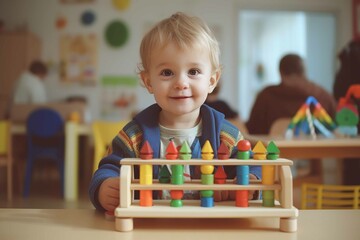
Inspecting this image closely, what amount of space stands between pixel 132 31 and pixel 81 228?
17.8ft

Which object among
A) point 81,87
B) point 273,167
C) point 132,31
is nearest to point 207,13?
point 132,31

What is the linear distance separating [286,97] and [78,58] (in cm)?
357

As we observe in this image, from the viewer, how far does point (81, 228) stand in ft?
2.10

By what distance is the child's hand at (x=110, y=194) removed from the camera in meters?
0.74

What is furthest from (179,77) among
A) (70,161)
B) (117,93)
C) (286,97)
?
(117,93)

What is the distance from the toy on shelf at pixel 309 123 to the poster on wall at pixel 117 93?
3.60 m

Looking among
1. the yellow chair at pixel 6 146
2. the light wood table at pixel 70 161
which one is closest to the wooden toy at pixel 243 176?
the light wood table at pixel 70 161

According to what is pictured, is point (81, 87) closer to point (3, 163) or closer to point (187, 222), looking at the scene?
point (3, 163)

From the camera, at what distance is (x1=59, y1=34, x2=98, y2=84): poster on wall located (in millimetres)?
5828

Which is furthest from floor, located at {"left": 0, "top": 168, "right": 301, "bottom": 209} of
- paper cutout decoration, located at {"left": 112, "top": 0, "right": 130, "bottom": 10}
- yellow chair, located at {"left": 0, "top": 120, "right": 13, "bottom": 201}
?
paper cutout decoration, located at {"left": 112, "top": 0, "right": 130, "bottom": 10}

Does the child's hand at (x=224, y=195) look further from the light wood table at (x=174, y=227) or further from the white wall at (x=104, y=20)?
the white wall at (x=104, y=20)

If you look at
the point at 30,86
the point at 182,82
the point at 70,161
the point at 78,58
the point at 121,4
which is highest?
the point at 121,4

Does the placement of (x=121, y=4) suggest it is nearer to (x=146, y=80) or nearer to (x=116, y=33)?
(x=116, y=33)

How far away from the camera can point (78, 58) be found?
230 inches
